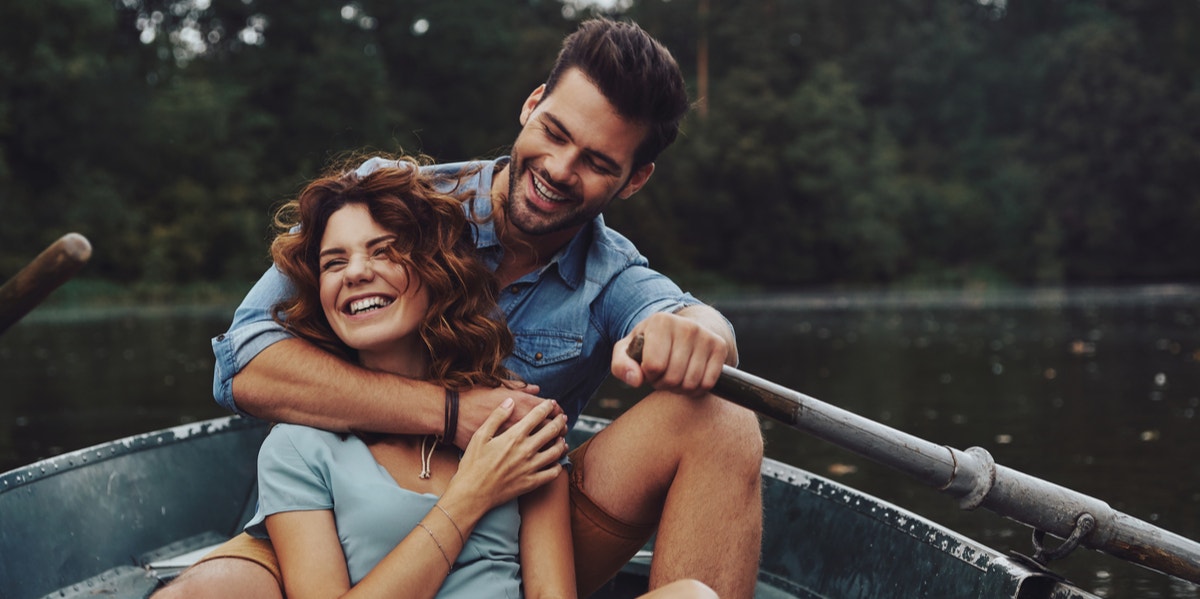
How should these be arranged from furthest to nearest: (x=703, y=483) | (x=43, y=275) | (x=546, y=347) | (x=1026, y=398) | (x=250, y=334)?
(x=1026, y=398)
(x=546, y=347)
(x=250, y=334)
(x=703, y=483)
(x=43, y=275)

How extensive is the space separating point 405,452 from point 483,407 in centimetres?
17

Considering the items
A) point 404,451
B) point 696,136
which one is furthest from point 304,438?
point 696,136

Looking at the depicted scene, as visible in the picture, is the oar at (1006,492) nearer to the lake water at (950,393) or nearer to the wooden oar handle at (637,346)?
the wooden oar handle at (637,346)

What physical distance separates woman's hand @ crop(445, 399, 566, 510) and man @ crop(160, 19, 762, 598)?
0.07 m

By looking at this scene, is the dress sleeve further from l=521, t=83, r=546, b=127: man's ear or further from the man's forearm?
l=521, t=83, r=546, b=127: man's ear

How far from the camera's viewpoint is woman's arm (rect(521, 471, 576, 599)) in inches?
85.7

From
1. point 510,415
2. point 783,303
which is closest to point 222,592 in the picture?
point 510,415

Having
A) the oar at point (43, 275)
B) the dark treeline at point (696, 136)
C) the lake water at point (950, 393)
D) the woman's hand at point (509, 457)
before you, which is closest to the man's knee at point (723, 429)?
the woman's hand at point (509, 457)

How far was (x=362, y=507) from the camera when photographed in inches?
82.5

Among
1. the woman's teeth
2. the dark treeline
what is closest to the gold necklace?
the woman's teeth

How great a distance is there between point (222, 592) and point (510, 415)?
582 mm

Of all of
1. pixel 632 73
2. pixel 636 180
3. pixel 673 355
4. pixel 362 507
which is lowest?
pixel 362 507

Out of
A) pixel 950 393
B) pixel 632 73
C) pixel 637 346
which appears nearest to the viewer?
pixel 637 346

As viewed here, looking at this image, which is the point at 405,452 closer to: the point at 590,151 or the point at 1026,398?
the point at 590,151
